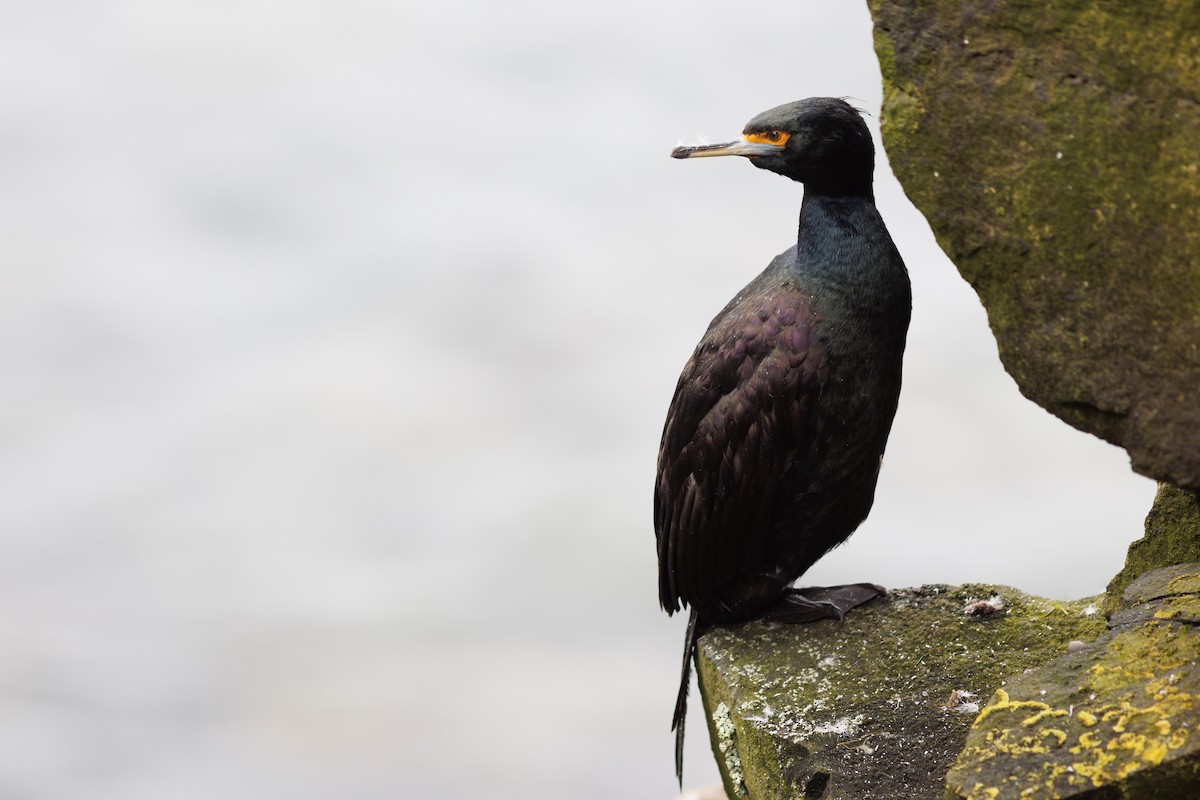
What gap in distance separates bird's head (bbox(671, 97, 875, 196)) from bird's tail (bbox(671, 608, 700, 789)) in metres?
1.81

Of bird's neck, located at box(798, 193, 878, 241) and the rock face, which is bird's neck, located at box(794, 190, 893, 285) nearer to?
bird's neck, located at box(798, 193, 878, 241)

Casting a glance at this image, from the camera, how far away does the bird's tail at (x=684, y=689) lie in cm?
601

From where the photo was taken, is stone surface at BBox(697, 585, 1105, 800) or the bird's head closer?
stone surface at BBox(697, 585, 1105, 800)

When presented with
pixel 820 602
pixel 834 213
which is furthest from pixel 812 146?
pixel 820 602

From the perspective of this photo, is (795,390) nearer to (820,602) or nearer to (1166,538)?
(820,602)

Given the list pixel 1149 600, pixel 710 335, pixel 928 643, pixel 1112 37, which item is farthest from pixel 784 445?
pixel 1112 37

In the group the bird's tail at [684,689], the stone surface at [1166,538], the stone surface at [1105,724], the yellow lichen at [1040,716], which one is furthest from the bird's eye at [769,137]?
the yellow lichen at [1040,716]

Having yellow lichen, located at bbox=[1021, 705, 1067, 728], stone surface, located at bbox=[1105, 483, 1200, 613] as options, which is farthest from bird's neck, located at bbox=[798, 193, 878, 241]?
yellow lichen, located at bbox=[1021, 705, 1067, 728]

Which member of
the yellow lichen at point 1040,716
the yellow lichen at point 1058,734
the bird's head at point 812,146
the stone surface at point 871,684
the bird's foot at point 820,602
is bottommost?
the yellow lichen at point 1058,734

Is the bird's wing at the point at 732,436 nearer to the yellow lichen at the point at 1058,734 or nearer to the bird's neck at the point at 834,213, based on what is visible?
the bird's neck at the point at 834,213

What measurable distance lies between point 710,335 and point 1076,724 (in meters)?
2.09

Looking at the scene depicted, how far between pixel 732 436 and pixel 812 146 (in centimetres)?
109

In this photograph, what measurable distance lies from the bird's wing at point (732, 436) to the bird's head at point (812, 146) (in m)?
0.44

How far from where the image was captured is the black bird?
17.4 feet
